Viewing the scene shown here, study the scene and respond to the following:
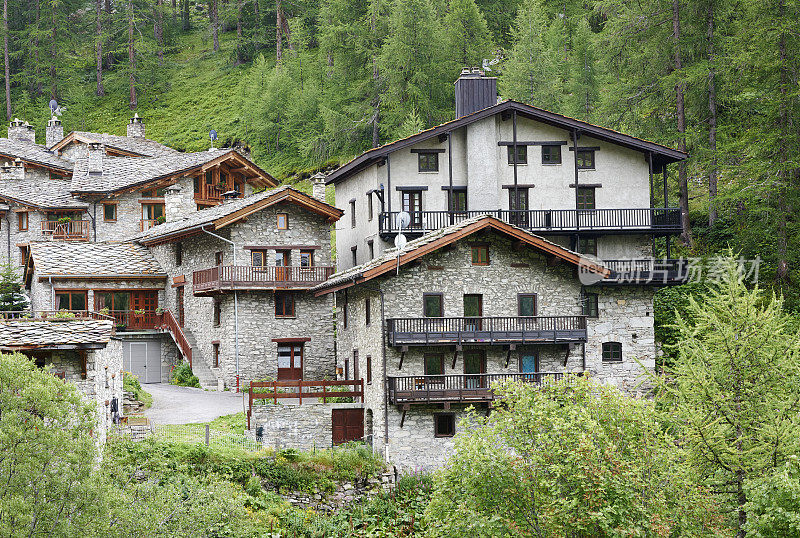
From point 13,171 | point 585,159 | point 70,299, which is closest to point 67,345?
point 70,299

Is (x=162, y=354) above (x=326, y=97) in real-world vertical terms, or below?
below

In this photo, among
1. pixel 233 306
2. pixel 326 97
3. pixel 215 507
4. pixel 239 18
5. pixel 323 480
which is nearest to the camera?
pixel 215 507

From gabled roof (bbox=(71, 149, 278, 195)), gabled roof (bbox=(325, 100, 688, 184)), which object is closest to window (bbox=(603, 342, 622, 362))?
gabled roof (bbox=(325, 100, 688, 184))

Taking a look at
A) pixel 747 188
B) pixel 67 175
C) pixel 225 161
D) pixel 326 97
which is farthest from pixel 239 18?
pixel 747 188

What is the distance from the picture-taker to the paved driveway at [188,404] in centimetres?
3646

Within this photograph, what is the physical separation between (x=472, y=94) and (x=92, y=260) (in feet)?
67.5

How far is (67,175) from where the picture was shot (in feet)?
223

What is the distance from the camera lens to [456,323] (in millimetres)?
36125

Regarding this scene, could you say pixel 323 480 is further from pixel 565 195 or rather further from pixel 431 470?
pixel 565 195

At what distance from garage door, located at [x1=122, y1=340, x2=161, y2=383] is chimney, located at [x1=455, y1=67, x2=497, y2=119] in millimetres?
18918

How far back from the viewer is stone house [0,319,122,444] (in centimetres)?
2498

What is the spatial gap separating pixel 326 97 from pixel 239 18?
32367 mm

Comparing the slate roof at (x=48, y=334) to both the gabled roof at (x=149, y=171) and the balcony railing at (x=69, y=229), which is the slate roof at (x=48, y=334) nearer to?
the gabled roof at (x=149, y=171)

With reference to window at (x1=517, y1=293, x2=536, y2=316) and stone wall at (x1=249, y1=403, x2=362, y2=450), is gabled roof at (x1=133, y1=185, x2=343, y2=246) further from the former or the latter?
window at (x1=517, y1=293, x2=536, y2=316)
